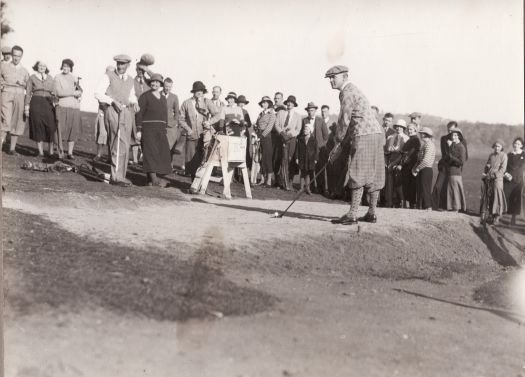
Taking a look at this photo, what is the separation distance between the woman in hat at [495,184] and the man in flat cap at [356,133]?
4.37m

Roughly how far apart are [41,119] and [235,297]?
764cm

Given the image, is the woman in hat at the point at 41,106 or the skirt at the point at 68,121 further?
the skirt at the point at 68,121

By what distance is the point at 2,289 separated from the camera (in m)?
4.53

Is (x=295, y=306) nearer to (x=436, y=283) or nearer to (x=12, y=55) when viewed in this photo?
(x=436, y=283)

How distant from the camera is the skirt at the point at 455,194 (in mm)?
11375

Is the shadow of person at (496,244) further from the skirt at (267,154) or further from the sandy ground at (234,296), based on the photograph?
the skirt at (267,154)

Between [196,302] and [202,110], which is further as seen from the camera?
[202,110]

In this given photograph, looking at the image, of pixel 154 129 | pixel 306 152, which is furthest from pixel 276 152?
pixel 154 129

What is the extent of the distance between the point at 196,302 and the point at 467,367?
2.00 m

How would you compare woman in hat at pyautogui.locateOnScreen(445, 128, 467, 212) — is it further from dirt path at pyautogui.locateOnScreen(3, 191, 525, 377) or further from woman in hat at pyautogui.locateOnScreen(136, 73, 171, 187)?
woman in hat at pyautogui.locateOnScreen(136, 73, 171, 187)

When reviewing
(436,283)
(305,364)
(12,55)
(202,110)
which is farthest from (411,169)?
(305,364)

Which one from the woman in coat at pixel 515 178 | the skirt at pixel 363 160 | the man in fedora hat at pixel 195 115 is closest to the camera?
the skirt at pixel 363 160

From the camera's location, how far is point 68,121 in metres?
11.8

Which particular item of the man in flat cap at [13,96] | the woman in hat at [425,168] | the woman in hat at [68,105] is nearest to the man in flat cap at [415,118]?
the woman in hat at [425,168]
